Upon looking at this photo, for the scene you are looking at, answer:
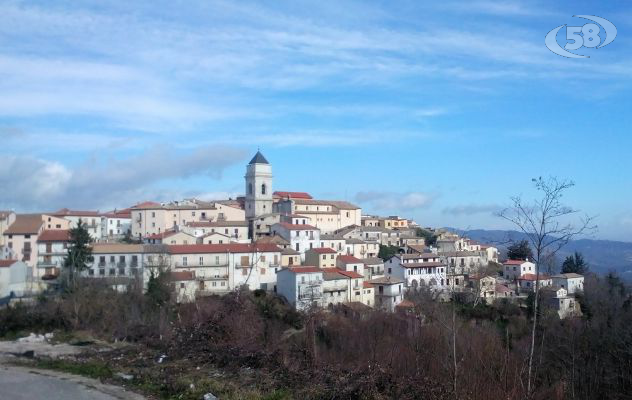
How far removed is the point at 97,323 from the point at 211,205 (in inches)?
1357

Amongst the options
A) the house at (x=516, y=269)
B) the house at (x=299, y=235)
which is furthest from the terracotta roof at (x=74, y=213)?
the house at (x=516, y=269)

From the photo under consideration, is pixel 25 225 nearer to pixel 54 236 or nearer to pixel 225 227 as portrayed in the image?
pixel 54 236

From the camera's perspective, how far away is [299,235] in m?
45.9

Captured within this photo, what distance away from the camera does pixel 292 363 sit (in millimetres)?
10023

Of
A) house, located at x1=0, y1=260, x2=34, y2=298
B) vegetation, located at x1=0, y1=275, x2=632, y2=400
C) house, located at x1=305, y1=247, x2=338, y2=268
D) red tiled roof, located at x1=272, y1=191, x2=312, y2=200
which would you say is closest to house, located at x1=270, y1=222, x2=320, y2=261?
house, located at x1=305, y1=247, x2=338, y2=268

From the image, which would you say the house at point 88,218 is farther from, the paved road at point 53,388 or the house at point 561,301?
the paved road at point 53,388

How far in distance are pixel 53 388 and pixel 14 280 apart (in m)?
29.2

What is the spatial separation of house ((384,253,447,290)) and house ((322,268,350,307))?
6860 mm

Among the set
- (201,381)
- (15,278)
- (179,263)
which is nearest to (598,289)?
(179,263)

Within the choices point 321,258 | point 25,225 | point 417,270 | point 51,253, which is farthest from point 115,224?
point 417,270

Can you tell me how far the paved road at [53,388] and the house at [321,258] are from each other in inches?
1229

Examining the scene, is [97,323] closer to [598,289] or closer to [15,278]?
[15,278]

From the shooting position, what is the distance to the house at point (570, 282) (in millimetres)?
42344

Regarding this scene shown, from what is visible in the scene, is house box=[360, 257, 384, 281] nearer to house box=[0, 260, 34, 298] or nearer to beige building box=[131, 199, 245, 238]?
beige building box=[131, 199, 245, 238]
